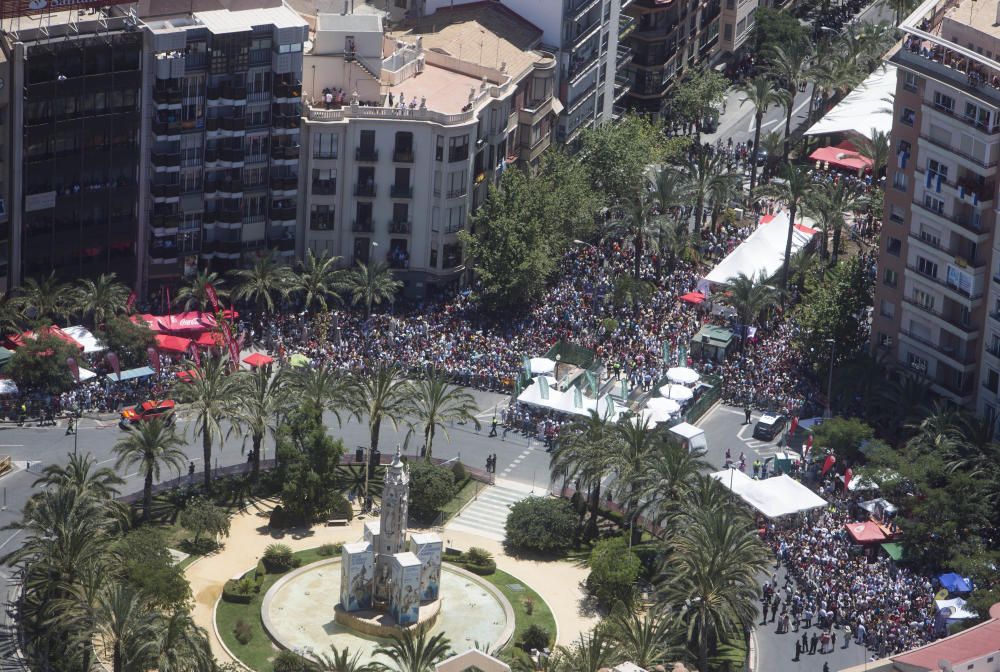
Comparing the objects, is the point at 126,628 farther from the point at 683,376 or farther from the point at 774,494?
the point at 683,376

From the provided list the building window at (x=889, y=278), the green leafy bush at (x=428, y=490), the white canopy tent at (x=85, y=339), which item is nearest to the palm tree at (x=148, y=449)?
the green leafy bush at (x=428, y=490)

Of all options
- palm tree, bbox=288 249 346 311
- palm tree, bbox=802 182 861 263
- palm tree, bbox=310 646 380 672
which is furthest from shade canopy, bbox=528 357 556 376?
palm tree, bbox=310 646 380 672

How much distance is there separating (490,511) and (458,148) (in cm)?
3758

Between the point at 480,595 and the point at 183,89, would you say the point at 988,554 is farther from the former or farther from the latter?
the point at 183,89

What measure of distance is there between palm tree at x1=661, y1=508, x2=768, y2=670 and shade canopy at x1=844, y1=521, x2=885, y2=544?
544 inches

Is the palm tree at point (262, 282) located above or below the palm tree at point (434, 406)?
above

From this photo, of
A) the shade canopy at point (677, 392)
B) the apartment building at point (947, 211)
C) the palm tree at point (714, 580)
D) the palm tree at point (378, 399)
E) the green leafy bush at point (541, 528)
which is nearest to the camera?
the palm tree at point (714, 580)

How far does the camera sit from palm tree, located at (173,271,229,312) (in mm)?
185750

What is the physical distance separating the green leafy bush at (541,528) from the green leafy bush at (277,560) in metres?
15.3

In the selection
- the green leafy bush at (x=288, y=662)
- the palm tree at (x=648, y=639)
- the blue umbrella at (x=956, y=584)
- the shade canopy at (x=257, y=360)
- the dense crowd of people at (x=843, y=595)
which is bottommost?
the green leafy bush at (x=288, y=662)

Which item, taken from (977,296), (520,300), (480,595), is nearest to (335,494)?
(480,595)

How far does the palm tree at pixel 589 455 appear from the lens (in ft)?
531

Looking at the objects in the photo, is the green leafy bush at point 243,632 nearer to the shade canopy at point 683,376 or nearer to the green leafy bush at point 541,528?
the green leafy bush at point 541,528

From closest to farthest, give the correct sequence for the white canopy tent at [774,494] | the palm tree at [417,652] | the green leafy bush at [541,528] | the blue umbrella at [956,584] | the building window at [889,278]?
the palm tree at [417,652] < the blue umbrella at [956,584] < the green leafy bush at [541,528] < the white canopy tent at [774,494] < the building window at [889,278]
